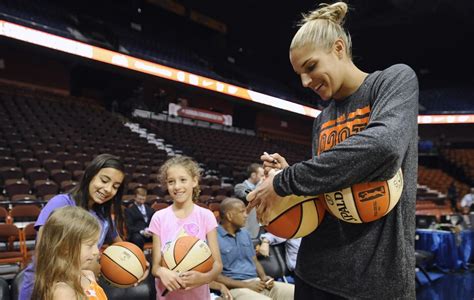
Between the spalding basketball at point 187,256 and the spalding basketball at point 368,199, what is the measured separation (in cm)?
109

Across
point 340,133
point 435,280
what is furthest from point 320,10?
point 435,280

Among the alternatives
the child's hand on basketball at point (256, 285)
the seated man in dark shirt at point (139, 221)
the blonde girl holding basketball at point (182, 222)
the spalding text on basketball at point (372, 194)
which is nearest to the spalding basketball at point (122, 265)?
the blonde girl holding basketball at point (182, 222)

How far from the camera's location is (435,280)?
5457mm

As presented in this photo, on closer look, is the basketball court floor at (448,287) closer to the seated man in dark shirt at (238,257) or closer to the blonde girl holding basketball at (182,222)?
the seated man in dark shirt at (238,257)

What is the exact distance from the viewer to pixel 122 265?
6.43 ft

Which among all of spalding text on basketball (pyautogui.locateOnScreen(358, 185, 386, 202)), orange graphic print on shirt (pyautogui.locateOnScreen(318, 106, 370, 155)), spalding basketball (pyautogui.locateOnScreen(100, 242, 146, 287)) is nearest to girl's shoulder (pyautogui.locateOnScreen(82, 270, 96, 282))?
spalding basketball (pyautogui.locateOnScreen(100, 242, 146, 287))

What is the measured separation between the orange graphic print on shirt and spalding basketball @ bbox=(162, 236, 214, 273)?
966mm

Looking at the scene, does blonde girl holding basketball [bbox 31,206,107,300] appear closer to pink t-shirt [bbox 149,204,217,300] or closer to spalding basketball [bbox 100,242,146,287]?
spalding basketball [bbox 100,242,146,287]

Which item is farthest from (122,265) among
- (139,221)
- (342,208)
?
(139,221)

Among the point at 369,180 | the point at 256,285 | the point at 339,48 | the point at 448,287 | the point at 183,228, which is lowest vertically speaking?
the point at 448,287

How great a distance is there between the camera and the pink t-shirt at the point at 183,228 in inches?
83.2

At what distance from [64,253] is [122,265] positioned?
0.44m

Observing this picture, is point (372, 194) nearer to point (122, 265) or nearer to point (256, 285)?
point (122, 265)

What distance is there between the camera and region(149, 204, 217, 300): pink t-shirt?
2.11m
